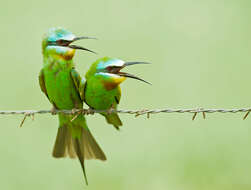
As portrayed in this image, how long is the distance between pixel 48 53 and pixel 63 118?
0.45 metres

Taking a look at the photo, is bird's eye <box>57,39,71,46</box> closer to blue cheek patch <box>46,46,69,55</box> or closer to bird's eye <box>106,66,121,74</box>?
blue cheek patch <box>46,46,69,55</box>

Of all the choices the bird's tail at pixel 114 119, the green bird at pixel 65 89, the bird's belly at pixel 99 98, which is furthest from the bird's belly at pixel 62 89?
the bird's tail at pixel 114 119

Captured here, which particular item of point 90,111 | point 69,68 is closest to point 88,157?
point 90,111

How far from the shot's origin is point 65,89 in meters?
2.87

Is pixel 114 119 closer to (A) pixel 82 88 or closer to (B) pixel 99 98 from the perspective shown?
(B) pixel 99 98

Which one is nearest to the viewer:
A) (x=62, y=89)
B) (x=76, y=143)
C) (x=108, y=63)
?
(x=108, y=63)

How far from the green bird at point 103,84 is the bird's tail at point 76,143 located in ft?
0.77

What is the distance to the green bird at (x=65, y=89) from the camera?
112 inches

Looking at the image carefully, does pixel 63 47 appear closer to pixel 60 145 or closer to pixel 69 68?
pixel 69 68

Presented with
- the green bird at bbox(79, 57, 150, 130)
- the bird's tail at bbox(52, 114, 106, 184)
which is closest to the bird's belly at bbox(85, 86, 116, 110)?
the green bird at bbox(79, 57, 150, 130)

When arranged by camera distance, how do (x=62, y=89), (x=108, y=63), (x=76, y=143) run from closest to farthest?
(x=108, y=63)
(x=62, y=89)
(x=76, y=143)

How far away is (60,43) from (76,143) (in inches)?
28.1

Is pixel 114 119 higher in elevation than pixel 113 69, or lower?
lower

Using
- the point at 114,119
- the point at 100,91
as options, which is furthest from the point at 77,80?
the point at 114,119
